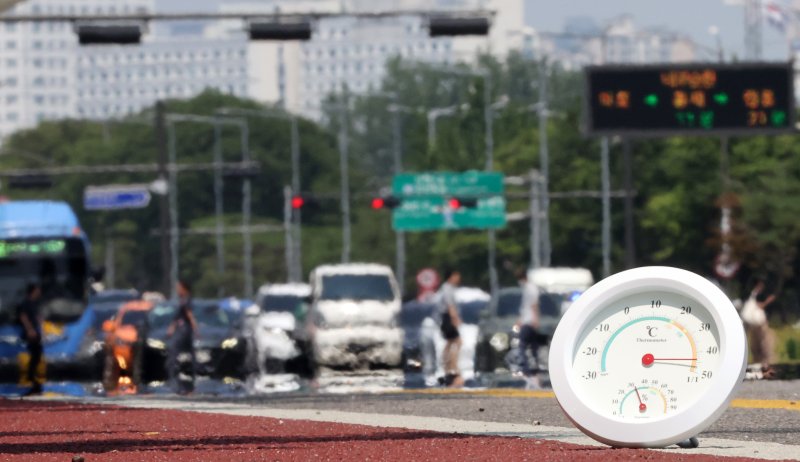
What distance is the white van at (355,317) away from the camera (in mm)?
38219

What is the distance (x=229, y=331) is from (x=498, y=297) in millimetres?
4434

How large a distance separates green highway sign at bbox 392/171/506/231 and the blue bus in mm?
38193

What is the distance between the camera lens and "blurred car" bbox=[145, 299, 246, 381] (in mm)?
38031

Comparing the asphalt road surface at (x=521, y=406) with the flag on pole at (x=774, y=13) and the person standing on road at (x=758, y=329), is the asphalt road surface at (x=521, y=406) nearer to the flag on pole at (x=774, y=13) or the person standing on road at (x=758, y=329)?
the person standing on road at (x=758, y=329)

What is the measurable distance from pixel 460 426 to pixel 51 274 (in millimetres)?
24672

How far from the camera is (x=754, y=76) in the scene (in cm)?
3944

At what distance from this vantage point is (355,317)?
38.9 metres

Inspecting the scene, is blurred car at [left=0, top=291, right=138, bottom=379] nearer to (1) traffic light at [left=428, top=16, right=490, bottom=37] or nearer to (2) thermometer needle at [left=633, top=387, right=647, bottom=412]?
(1) traffic light at [left=428, top=16, right=490, bottom=37]

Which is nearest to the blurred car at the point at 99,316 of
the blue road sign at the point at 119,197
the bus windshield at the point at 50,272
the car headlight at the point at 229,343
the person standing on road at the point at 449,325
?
the bus windshield at the point at 50,272

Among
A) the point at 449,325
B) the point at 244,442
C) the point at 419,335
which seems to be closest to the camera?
the point at 244,442

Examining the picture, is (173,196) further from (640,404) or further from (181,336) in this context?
(640,404)

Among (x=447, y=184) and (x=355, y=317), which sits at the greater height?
(x=447, y=184)

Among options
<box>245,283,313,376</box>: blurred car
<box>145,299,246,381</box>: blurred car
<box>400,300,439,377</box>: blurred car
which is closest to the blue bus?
<box>145,299,246,381</box>: blurred car

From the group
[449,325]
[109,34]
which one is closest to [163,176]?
[109,34]
